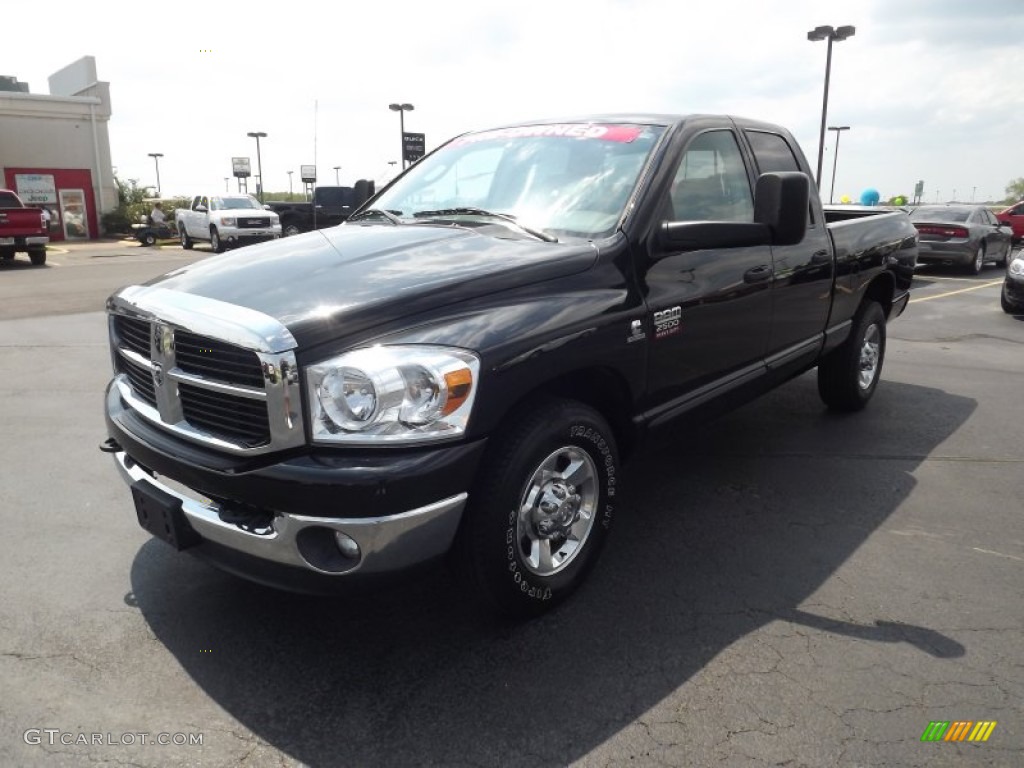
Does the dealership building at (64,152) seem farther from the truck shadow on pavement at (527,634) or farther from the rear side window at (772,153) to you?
the rear side window at (772,153)

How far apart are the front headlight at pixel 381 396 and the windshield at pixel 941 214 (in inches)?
708

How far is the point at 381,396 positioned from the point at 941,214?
1868cm

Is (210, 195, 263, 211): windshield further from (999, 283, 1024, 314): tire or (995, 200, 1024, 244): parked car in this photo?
(995, 200, 1024, 244): parked car

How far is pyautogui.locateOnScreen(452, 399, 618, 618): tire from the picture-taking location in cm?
266

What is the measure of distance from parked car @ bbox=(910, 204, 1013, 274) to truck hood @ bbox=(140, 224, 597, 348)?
15.6 m

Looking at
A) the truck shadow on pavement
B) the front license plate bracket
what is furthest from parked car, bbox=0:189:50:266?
the front license plate bracket

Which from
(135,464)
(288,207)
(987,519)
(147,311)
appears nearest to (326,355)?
(147,311)

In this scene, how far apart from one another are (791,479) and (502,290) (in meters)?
2.57

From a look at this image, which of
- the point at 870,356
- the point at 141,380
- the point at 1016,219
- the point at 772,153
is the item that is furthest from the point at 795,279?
the point at 1016,219

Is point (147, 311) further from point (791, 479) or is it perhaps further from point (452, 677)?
point (791, 479)

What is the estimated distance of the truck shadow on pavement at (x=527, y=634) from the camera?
2.46m

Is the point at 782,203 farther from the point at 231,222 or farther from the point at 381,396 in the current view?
the point at 231,222

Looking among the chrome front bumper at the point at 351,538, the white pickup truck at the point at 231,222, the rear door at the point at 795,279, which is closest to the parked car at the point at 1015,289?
the rear door at the point at 795,279

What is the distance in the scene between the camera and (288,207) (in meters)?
28.1
